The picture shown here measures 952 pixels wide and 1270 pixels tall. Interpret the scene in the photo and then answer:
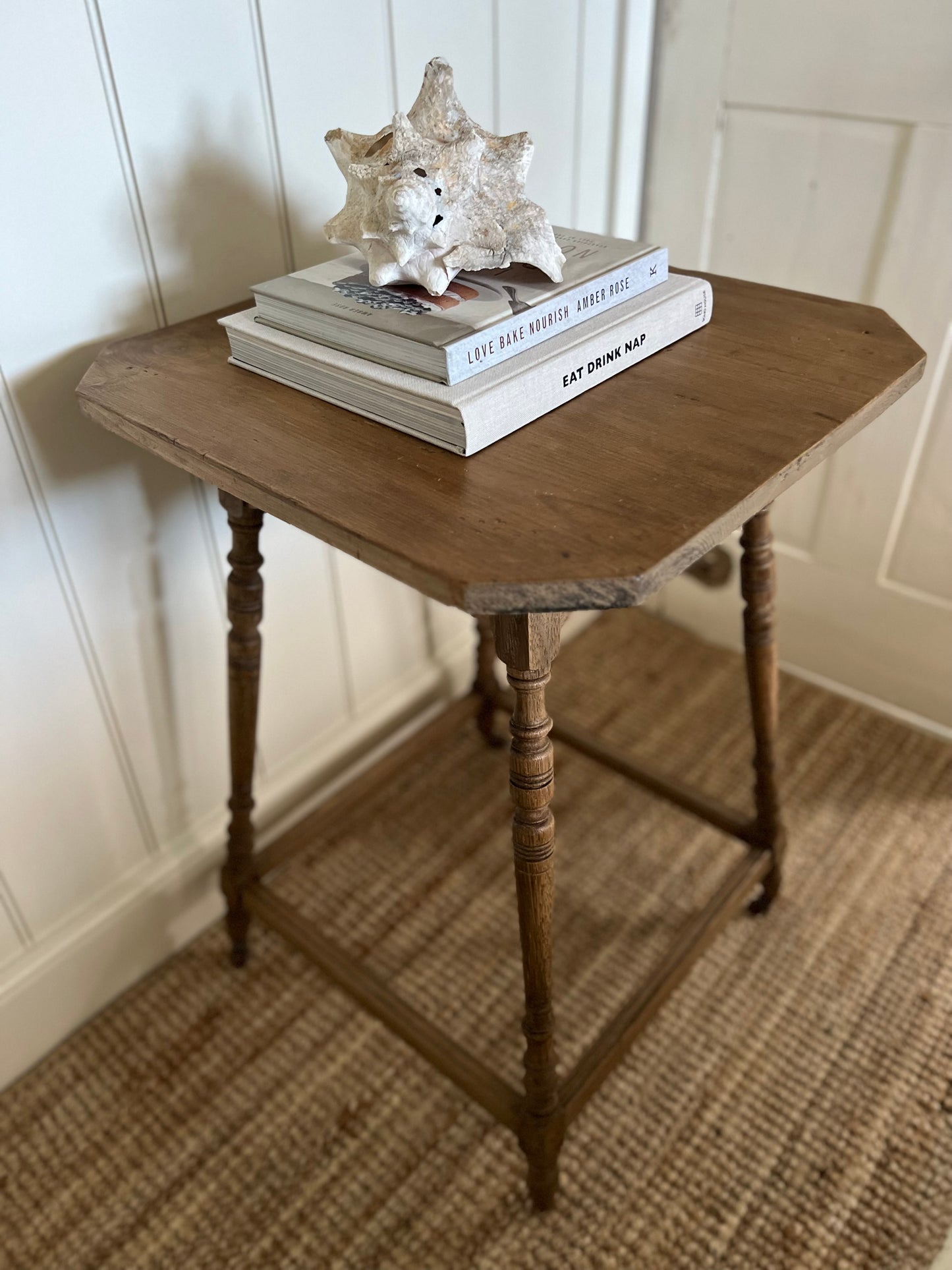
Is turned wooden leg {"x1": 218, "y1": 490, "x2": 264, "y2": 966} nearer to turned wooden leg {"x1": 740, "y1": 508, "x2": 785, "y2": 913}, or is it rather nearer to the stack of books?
the stack of books

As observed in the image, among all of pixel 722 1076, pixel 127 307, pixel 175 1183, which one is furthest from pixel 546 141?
pixel 175 1183

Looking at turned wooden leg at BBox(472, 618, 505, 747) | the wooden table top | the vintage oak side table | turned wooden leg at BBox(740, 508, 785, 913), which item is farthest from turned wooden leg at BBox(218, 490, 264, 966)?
turned wooden leg at BBox(740, 508, 785, 913)

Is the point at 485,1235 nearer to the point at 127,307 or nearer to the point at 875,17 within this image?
the point at 127,307

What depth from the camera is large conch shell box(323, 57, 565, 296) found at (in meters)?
0.65

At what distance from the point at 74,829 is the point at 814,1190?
80 centimetres

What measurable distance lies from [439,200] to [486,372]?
124 millimetres

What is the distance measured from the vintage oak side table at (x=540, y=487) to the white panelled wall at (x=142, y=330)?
92mm

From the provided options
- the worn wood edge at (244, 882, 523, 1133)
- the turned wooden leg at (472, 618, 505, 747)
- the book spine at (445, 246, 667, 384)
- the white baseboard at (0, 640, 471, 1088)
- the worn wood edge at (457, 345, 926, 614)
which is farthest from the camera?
the turned wooden leg at (472, 618, 505, 747)

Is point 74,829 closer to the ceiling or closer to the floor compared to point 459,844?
closer to the ceiling

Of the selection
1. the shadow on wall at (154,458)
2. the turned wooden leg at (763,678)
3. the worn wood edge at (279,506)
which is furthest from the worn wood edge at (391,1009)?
the worn wood edge at (279,506)

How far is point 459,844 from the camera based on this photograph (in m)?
1.25

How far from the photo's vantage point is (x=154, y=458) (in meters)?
0.91

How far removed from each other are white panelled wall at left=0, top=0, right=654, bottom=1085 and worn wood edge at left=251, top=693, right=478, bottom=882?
9 cm

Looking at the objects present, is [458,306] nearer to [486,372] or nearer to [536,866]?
[486,372]
